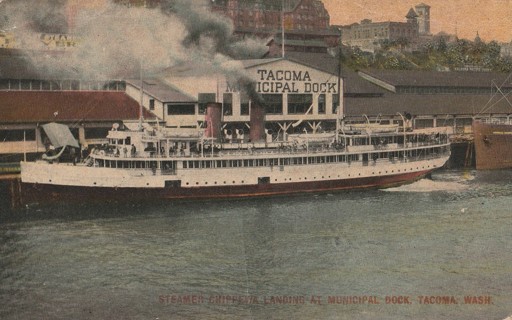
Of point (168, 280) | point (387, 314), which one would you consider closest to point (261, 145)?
point (168, 280)

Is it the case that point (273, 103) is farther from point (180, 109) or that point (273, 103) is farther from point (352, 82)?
point (352, 82)

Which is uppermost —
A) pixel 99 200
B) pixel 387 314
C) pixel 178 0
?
pixel 178 0

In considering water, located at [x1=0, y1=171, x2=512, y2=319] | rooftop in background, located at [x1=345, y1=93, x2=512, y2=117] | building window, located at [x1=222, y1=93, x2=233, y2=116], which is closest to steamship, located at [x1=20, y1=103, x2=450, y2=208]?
water, located at [x1=0, y1=171, x2=512, y2=319]

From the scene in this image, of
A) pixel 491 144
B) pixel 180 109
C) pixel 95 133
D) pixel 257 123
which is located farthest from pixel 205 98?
pixel 491 144

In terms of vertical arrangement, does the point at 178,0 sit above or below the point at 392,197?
above

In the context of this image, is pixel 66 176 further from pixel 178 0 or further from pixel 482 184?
pixel 482 184

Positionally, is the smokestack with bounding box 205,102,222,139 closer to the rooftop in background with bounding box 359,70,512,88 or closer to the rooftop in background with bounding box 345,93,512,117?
the rooftop in background with bounding box 345,93,512,117

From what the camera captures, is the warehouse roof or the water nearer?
the water
